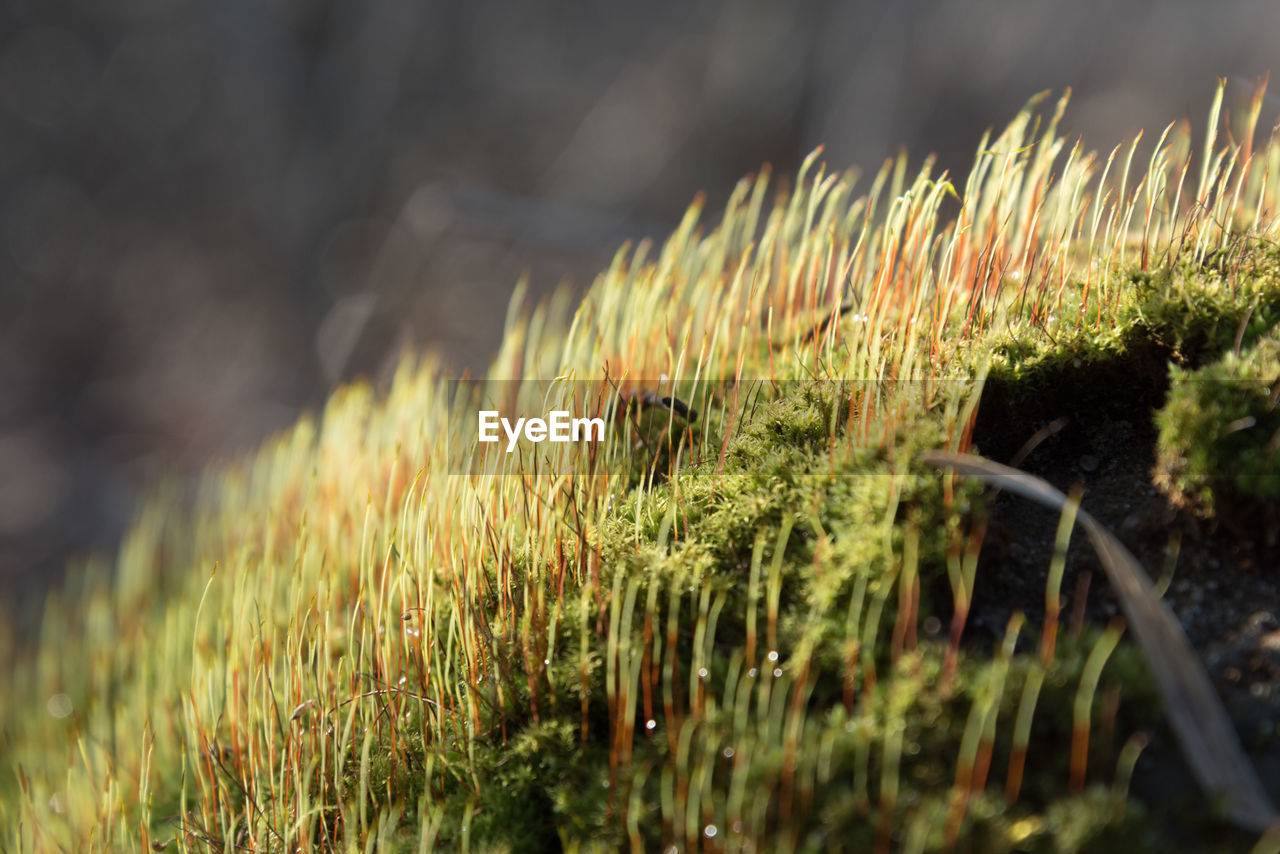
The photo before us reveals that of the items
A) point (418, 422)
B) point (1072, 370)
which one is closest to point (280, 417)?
point (418, 422)

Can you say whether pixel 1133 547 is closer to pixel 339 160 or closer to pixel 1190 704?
pixel 1190 704

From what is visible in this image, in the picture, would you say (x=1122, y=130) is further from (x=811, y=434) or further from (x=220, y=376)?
(x=220, y=376)

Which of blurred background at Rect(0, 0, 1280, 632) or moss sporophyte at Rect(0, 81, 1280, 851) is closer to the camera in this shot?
moss sporophyte at Rect(0, 81, 1280, 851)

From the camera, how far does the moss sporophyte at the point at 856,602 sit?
2.39 feet

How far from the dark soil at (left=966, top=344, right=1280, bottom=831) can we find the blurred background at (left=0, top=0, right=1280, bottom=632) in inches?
148

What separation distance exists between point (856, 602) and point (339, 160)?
5044 millimetres

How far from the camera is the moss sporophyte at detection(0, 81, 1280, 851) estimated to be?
2.39ft

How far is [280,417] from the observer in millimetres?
4977

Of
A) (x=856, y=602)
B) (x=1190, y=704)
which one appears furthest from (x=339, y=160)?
(x=1190, y=704)

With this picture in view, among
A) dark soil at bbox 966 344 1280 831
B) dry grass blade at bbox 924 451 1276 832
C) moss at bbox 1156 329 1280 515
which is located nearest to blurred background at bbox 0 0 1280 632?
dark soil at bbox 966 344 1280 831

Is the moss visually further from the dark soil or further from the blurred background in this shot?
the blurred background

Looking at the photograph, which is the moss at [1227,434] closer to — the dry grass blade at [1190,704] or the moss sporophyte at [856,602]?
the moss sporophyte at [856,602]

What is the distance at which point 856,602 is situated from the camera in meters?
0.83

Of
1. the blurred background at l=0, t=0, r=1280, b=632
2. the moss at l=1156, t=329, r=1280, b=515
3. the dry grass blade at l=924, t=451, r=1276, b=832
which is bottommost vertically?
the dry grass blade at l=924, t=451, r=1276, b=832
